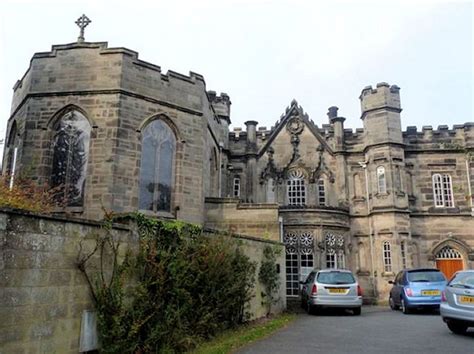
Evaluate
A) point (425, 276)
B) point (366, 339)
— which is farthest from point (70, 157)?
point (425, 276)

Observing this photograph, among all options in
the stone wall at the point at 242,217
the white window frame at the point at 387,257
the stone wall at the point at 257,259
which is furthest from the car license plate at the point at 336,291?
the white window frame at the point at 387,257

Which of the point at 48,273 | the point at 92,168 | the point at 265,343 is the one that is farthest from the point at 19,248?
the point at 92,168

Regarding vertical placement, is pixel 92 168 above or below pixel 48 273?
above

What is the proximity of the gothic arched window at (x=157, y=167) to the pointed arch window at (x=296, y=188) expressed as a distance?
11.0m

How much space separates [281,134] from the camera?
25.0m

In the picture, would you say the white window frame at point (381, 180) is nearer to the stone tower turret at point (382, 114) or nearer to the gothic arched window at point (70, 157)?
the stone tower turret at point (382, 114)

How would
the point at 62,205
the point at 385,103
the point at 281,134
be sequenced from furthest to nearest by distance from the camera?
1. the point at 281,134
2. the point at 385,103
3. the point at 62,205

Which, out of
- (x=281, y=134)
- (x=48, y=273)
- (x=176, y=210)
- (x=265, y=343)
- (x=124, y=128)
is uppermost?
(x=281, y=134)

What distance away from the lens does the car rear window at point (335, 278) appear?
43.8 ft

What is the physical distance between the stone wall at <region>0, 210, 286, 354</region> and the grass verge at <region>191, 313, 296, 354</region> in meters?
2.26

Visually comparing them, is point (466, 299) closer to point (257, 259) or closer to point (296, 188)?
point (257, 259)

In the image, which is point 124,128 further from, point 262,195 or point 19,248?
point 262,195

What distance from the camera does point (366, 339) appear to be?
8.41m

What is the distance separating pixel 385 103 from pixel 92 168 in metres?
16.7
